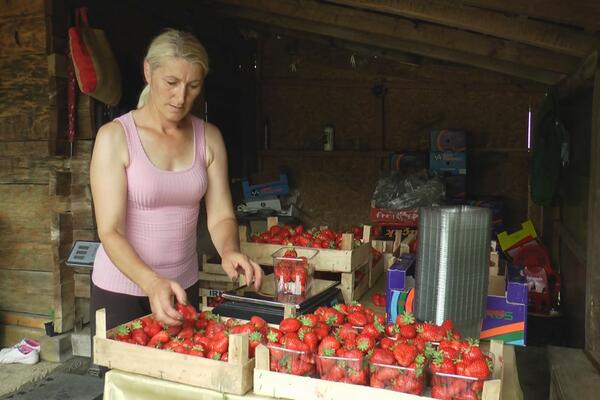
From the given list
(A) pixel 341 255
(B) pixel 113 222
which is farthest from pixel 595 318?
(B) pixel 113 222

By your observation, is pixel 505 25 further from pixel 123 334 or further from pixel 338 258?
pixel 123 334

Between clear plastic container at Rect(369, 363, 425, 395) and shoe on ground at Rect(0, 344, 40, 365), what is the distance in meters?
3.15

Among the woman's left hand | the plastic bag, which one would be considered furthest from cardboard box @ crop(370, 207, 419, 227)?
the woman's left hand

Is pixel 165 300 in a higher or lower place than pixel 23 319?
higher

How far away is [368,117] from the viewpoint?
7.07 meters

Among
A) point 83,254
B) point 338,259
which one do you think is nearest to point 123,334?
point 338,259

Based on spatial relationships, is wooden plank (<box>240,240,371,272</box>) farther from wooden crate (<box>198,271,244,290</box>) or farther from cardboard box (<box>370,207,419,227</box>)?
cardboard box (<box>370,207,419,227</box>)

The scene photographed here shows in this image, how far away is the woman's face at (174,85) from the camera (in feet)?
6.85

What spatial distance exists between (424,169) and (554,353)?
3221mm

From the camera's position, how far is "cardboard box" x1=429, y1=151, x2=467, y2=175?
6289mm

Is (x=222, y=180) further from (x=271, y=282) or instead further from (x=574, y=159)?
(x=574, y=159)

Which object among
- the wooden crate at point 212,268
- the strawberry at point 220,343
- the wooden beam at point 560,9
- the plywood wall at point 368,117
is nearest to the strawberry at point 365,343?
the strawberry at point 220,343

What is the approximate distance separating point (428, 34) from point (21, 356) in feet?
12.9

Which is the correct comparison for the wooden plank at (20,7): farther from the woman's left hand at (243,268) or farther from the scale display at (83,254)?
the woman's left hand at (243,268)
